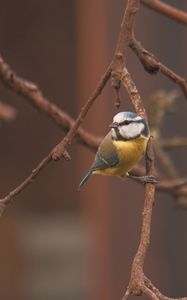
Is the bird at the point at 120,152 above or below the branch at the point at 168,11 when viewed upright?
below

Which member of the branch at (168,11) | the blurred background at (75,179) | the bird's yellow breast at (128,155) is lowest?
the bird's yellow breast at (128,155)

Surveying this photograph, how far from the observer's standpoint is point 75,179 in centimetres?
285

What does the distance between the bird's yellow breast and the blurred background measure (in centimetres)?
105

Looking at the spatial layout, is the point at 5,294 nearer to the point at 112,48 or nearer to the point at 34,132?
the point at 34,132

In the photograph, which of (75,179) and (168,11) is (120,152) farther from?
(75,179)

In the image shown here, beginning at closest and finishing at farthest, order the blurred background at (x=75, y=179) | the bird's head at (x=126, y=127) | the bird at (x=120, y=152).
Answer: the bird's head at (x=126, y=127)
the bird at (x=120, y=152)
the blurred background at (x=75, y=179)

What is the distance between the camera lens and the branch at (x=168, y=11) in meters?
1.11

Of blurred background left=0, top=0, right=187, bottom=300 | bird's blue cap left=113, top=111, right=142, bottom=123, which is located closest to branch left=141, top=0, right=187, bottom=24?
bird's blue cap left=113, top=111, right=142, bottom=123

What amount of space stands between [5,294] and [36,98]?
64.7 inches

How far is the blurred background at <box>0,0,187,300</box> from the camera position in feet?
7.97

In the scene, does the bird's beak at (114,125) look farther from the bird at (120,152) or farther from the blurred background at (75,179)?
the blurred background at (75,179)

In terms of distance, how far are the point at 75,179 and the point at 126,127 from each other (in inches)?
66.1

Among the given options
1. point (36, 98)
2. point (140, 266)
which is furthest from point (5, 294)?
point (140, 266)

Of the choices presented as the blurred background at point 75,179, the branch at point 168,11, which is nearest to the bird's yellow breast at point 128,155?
the branch at point 168,11
